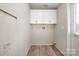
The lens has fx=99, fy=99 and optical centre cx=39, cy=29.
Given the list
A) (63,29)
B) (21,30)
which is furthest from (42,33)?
(21,30)

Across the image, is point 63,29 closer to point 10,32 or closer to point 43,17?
point 43,17

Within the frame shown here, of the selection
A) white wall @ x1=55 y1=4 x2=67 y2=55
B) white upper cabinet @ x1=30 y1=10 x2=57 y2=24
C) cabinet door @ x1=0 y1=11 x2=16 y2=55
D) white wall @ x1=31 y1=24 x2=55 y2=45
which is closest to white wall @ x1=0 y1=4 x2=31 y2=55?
cabinet door @ x1=0 y1=11 x2=16 y2=55

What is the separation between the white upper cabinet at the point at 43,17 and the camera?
476 centimetres

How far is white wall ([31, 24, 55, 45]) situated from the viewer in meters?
5.19

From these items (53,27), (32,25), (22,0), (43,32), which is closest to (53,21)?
(53,27)

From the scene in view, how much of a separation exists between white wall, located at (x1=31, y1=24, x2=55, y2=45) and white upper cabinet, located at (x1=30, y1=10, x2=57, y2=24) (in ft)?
1.34

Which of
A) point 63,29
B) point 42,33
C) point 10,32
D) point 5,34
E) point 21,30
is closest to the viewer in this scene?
point 5,34

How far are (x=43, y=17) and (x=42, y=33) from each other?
879 millimetres

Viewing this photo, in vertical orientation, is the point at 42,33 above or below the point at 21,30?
below

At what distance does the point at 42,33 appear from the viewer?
522cm

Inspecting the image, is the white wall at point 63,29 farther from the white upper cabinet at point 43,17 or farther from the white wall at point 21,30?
the white wall at point 21,30

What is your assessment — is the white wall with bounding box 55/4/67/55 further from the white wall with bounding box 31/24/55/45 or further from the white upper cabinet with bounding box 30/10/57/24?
the white wall with bounding box 31/24/55/45

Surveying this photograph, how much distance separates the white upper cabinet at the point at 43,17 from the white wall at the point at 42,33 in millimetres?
409

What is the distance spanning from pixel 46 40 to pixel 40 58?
4492mm
